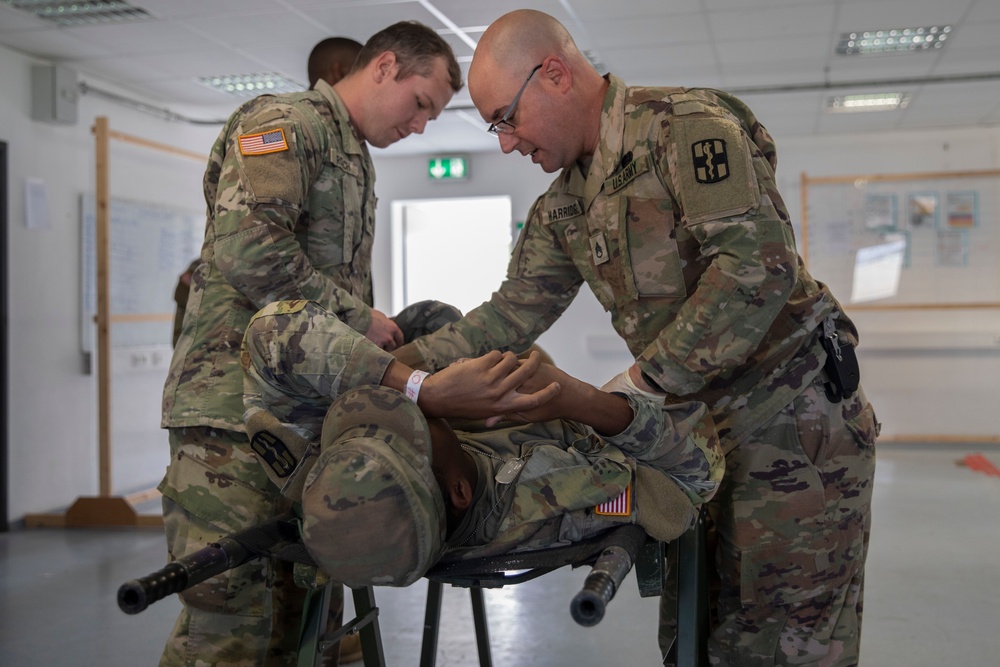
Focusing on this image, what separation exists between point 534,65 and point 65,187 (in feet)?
14.5

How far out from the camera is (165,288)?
6.06 metres

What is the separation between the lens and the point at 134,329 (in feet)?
19.1

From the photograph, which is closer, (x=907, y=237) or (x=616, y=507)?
(x=616, y=507)

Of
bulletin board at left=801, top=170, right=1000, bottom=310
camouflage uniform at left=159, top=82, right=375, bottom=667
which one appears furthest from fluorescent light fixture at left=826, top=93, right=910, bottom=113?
camouflage uniform at left=159, top=82, right=375, bottom=667

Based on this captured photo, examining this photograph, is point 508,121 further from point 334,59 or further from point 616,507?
point 334,59

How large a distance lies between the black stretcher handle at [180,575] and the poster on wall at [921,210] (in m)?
7.06

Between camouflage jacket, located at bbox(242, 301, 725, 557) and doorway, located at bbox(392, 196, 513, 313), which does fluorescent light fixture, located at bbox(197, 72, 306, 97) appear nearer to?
doorway, located at bbox(392, 196, 513, 313)

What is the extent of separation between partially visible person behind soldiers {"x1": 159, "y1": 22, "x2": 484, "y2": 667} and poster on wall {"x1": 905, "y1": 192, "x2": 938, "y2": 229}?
6.25m

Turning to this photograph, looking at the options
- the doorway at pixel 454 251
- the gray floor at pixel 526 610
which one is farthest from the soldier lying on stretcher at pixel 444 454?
the doorway at pixel 454 251

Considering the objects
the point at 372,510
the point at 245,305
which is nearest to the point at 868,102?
the point at 245,305

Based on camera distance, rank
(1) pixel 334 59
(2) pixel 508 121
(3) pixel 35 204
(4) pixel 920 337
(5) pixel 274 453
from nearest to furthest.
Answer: (5) pixel 274 453, (2) pixel 508 121, (1) pixel 334 59, (3) pixel 35 204, (4) pixel 920 337

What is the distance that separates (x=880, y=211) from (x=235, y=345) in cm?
658

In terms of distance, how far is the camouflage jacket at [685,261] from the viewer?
1388 mm

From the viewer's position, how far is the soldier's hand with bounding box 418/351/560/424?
3.90 ft
